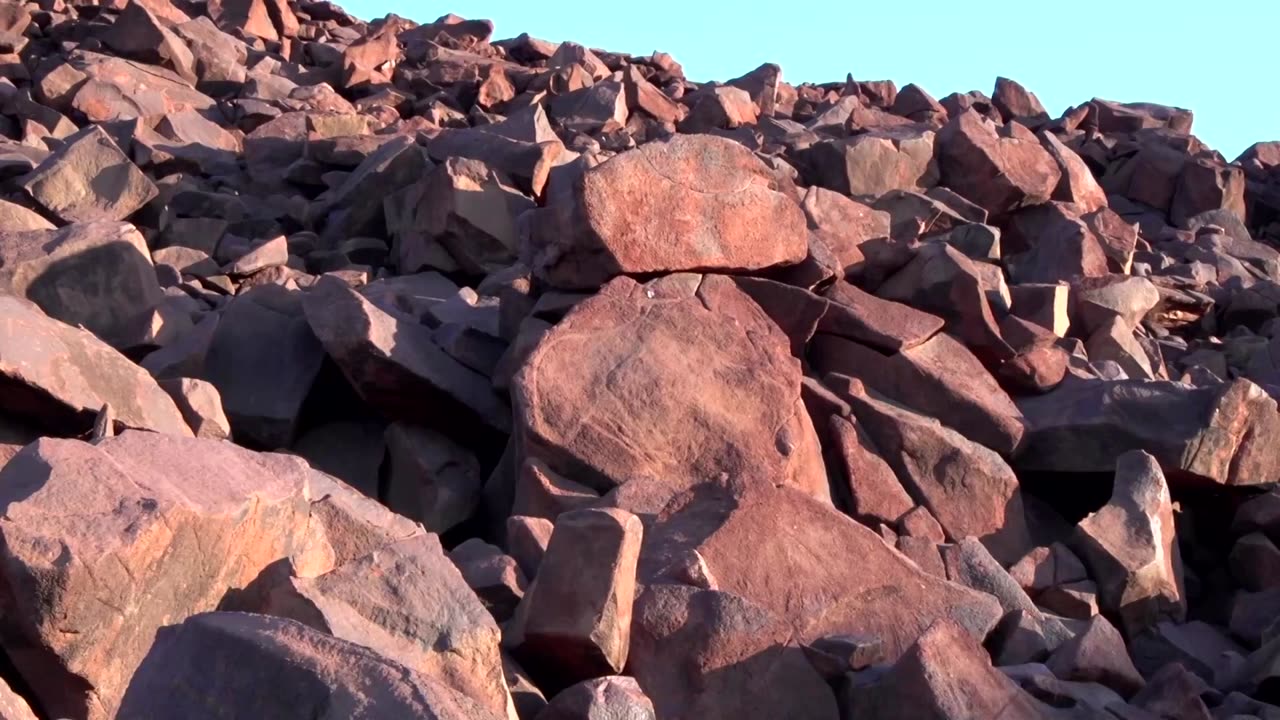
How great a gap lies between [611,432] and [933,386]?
149 centimetres

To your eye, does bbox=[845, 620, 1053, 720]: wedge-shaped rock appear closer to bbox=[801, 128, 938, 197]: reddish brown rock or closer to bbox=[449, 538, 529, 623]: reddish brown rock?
bbox=[449, 538, 529, 623]: reddish brown rock

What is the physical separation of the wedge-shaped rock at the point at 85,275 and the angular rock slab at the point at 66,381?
93 centimetres

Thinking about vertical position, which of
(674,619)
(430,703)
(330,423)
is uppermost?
(430,703)

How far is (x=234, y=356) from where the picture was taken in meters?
5.56

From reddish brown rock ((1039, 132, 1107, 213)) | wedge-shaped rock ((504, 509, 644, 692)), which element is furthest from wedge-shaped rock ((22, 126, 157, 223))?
reddish brown rock ((1039, 132, 1107, 213))

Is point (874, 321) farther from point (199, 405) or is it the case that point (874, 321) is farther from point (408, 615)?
point (408, 615)

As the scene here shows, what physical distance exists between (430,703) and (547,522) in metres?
1.97

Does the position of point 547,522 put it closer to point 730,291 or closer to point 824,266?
point 730,291

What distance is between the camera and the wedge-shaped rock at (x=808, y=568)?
13.5 ft

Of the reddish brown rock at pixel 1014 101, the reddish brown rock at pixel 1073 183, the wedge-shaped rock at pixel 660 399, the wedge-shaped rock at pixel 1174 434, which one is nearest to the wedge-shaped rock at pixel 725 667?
the wedge-shaped rock at pixel 660 399

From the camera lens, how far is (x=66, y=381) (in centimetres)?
439

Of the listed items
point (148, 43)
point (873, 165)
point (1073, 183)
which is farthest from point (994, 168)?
point (148, 43)

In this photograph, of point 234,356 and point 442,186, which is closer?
point 234,356

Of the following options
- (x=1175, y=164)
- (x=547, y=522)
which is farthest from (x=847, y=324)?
(x=1175, y=164)
